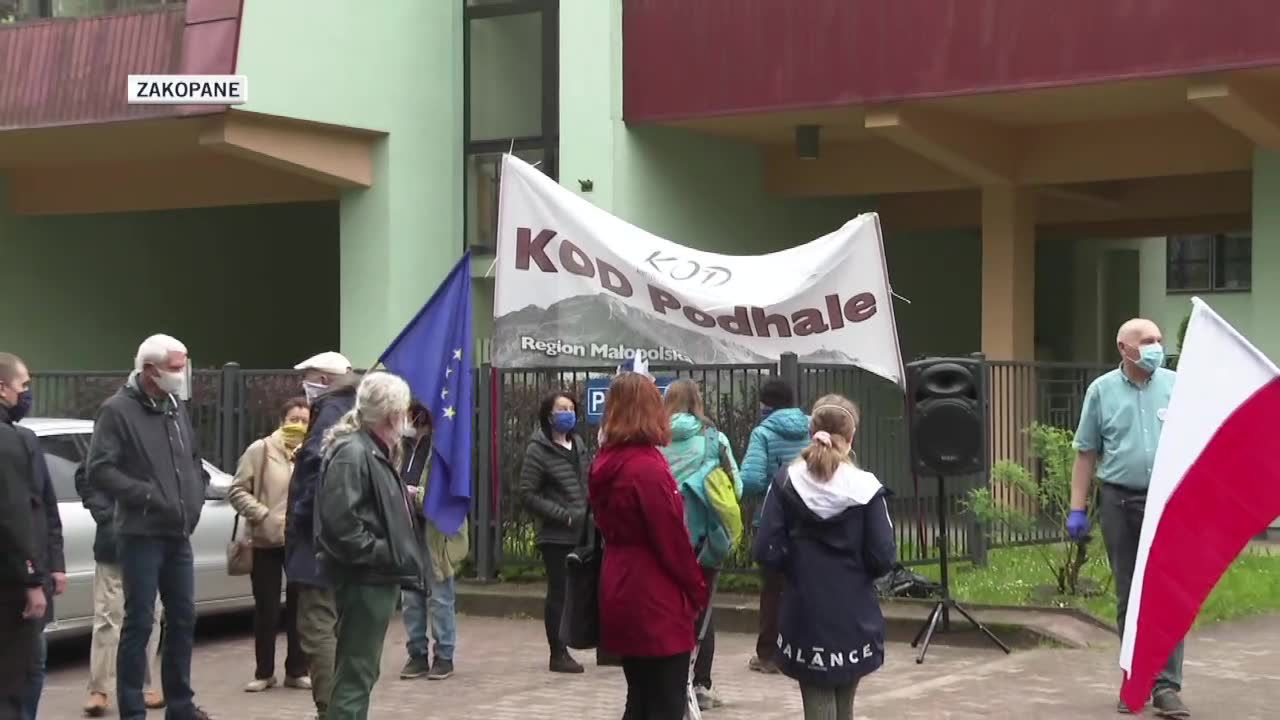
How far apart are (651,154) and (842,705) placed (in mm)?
13723

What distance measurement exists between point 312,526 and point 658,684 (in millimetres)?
2328

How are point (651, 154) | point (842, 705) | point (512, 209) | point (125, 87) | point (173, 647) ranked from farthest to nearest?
point (651, 154)
point (125, 87)
point (512, 209)
point (173, 647)
point (842, 705)

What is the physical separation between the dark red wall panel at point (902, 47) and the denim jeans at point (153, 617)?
11120mm

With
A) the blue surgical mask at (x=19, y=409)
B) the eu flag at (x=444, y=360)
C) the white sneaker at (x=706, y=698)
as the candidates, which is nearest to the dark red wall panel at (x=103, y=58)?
the eu flag at (x=444, y=360)

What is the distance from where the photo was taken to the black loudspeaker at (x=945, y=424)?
39.5ft

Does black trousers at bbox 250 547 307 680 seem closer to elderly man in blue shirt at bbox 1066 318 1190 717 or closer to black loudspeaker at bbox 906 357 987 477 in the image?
black loudspeaker at bbox 906 357 987 477

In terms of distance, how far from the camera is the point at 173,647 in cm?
934

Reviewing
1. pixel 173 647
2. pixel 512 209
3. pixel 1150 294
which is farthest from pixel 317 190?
pixel 1150 294

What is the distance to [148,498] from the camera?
898cm

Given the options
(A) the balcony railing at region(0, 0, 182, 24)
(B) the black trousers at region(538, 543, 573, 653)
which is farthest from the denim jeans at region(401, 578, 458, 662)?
(A) the balcony railing at region(0, 0, 182, 24)

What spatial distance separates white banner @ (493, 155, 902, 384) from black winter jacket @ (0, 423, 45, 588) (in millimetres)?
5990

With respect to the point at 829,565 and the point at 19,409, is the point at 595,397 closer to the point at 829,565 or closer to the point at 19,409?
the point at 19,409

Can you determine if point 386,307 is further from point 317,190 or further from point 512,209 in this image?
point 512,209

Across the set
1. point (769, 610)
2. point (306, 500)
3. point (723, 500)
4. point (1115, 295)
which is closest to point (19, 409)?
point (306, 500)
